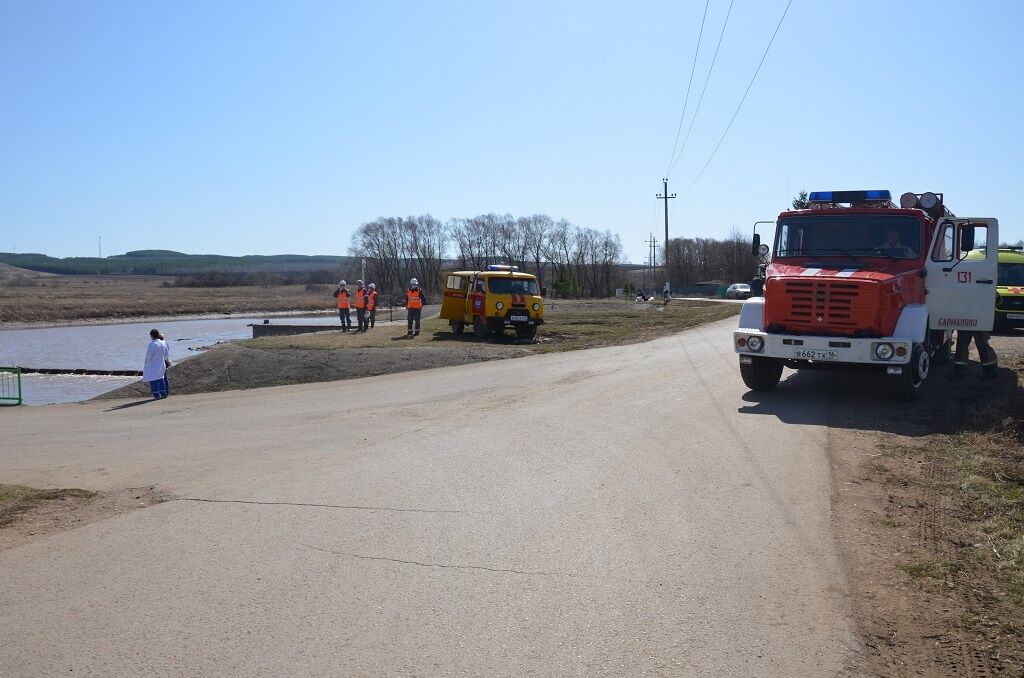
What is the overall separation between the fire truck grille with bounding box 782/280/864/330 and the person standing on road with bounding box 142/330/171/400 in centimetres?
→ 1354

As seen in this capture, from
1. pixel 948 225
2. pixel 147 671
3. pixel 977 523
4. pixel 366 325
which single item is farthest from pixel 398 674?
pixel 366 325

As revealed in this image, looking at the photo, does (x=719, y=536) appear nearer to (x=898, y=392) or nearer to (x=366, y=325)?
(x=898, y=392)

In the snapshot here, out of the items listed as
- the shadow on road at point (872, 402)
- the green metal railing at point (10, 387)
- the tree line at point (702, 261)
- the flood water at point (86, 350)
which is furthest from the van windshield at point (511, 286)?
the tree line at point (702, 261)

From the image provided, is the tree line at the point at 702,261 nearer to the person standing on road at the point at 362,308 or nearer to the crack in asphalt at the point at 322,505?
the person standing on road at the point at 362,308

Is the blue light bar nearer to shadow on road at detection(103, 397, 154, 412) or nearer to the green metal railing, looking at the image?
shadow on road at detection(103, 397, 154, 412)

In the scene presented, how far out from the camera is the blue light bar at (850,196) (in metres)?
13.4

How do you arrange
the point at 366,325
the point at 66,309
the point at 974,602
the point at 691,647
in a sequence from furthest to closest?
the point at 66,309 → the point at 366,325 → the point at 974,602 → the point at 691,647

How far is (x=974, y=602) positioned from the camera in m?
5.24

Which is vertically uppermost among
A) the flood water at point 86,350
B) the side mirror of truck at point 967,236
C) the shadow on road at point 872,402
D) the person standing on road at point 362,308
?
the side mirror of truck at point 967,236

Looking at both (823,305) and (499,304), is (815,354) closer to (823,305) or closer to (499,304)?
(823,305)

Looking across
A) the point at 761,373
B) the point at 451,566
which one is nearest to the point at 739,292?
the point at 761,373

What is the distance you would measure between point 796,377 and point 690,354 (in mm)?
4214

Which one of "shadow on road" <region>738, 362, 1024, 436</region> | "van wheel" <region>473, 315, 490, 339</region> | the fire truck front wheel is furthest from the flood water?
"shadow on road" <region>738, 362, 1024, 436</region>

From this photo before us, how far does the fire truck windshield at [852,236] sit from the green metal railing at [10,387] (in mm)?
18150
